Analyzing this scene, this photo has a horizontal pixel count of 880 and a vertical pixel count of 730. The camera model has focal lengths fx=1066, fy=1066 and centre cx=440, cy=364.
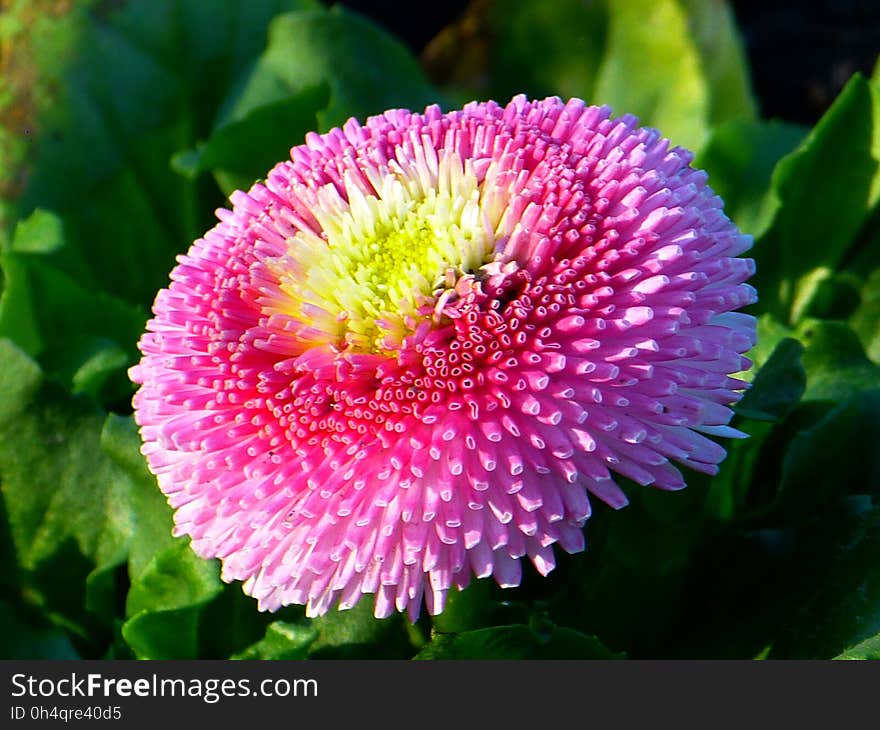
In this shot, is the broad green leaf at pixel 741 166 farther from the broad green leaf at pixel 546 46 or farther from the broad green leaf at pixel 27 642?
the broad green leaf at pixel 27 642

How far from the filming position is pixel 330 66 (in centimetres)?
193

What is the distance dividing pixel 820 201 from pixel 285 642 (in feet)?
3.85

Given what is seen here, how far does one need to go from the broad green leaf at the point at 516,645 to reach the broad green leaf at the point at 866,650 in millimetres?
250

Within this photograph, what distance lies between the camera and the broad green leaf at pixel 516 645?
1.16 meters

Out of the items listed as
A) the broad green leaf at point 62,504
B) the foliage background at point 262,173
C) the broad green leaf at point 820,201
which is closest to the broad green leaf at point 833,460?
the foliage background at point 262,173

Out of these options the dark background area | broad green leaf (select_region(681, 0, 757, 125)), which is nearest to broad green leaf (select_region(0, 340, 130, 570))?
broad green leaf (select_region(681, 0, 757, 125))

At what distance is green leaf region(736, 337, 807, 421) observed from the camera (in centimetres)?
129

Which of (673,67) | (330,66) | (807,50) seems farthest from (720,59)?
(330,66)

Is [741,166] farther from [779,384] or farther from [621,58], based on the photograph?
[779,384]

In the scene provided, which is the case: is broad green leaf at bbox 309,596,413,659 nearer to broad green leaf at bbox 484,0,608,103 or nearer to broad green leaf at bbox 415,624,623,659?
broad green leaf at bbox 415,624,623,659

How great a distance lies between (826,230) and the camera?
1832 millimetres

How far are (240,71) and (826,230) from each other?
3.86 feet

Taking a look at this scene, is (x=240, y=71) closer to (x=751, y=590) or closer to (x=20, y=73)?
(x=20, y=73)

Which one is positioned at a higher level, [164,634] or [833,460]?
[833,460]
